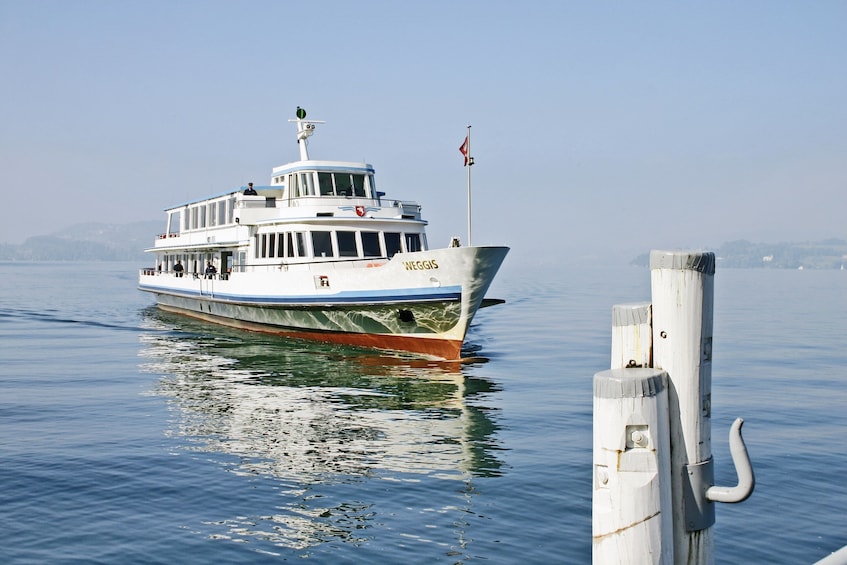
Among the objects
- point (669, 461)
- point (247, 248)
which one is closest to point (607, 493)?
point (669, 461)

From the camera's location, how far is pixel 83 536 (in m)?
9.09

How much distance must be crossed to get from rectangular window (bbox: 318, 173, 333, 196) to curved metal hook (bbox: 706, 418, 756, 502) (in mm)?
24598

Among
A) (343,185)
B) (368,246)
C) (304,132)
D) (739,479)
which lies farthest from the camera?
(304,132)

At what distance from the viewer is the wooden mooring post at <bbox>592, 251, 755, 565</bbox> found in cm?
434

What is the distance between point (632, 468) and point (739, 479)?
670 mm

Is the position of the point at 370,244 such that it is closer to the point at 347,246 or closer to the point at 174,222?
the point at 347,246

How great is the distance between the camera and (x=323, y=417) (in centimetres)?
1560

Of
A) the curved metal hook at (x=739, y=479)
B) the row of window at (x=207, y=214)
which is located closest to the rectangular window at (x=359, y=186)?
the row of window at (x=207, y=214)

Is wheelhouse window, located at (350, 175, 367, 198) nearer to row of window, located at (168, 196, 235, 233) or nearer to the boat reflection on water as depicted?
row of window, located at (168, 196, 235, 233)

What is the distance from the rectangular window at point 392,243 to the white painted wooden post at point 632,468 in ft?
74.6

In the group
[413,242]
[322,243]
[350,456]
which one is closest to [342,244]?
[322,243]

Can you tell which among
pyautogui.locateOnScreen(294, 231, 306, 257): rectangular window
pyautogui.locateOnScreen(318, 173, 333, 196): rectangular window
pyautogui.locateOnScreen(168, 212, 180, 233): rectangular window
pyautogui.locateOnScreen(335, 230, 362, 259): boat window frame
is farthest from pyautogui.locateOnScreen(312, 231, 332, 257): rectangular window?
pyautogui.locateOnScreen(168, 212, 180, 233): rectangular window

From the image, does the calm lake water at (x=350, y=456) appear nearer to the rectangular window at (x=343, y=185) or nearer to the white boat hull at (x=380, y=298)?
the white boat hull at (x=380, y=298)

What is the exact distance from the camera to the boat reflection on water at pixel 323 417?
38.2 feet
